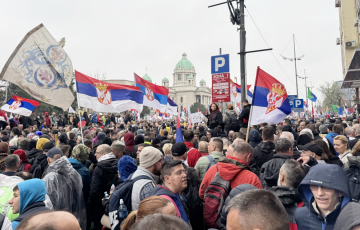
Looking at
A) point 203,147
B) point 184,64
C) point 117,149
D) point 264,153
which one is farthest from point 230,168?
point 184,64

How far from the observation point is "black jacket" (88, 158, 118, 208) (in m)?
4.69

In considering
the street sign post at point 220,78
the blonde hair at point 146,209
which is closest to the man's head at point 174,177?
the blonde hair at point 146,209

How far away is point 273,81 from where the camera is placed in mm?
6762

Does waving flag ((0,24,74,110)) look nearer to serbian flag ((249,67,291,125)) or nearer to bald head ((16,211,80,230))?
serbian flag ((249,67,291,125))

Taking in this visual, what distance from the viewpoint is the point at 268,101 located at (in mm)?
6617

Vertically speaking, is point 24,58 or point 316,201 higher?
point 24,58

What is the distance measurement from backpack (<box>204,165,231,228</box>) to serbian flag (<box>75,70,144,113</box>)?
534 centimetres

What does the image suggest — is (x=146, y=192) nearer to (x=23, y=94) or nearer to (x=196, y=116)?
(x=196, y=116)

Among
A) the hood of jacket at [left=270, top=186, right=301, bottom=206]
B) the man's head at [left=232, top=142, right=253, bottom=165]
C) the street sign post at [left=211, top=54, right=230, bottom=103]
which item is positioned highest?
the street sign post at [left=211, top=54, right=230, bottom=103]

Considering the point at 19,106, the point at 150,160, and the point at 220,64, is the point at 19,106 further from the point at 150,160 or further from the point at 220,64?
the point at 150,160

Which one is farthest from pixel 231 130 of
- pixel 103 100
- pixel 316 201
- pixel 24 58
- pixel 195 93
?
pixel 195 93

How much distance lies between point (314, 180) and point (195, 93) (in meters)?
139

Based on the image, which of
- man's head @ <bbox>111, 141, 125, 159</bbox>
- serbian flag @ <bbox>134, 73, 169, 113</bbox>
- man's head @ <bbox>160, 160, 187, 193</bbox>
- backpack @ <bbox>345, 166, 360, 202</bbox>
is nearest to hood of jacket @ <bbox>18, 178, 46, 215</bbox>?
man's head @ <bbox>160, 160, 187, 193</bbox>

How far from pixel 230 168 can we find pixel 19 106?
12.9 m
